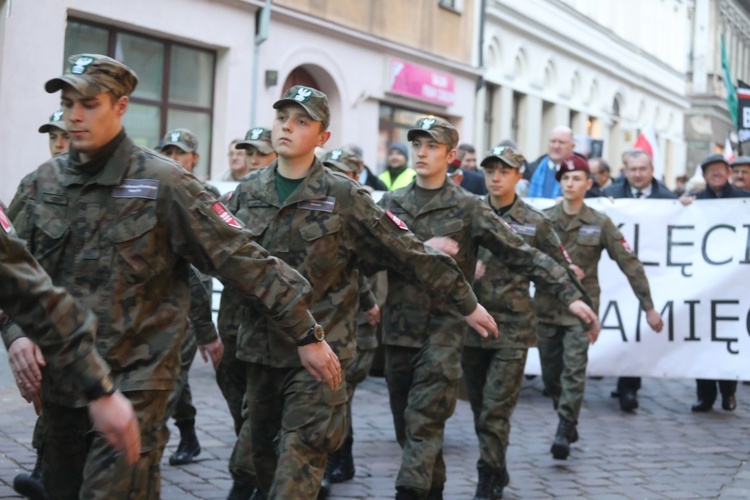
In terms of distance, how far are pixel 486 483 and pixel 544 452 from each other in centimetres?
180

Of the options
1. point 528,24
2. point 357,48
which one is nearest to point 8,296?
point 357,48

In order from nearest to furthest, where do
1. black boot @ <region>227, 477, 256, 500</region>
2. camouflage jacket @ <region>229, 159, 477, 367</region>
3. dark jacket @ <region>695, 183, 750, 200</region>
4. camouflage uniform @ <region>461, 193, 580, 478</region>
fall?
camouflage jacket @ <region>229, 159, 477, 367</region> < black boot @ <region>227, 477, 256, 500</region> < camouflage uniform @ <region>461, 193, 580, 478</region> < dark jacket @ <region>695, 183, 750, 200</region>

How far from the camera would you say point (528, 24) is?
28.8 m

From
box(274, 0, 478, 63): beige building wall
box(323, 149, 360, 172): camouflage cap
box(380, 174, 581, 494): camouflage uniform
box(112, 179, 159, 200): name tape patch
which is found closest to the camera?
box(112, 179, 159, 200): name tape patch

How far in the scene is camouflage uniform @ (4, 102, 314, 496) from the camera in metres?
4.59

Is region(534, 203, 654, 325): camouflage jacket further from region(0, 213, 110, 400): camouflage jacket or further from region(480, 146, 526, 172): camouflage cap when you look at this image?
region(0, 213, 110, 400): camouflage jacket

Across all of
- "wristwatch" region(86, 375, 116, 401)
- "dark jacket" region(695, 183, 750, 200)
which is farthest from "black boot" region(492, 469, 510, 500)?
"dark jacket" region(695, 183, 750, 200)

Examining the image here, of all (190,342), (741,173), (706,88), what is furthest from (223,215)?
(706,88)

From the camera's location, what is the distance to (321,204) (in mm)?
5824

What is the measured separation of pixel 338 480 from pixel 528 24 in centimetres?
2235

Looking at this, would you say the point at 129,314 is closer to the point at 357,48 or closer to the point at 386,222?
the point at 386,222

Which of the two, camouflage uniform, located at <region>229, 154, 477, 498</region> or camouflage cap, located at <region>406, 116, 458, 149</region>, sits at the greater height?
camouflage cap, located at <region>406, 116, 458, 149</region>

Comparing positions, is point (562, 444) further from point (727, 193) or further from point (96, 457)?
point (96, 457)

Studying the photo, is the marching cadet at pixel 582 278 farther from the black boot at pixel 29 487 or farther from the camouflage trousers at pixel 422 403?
the black boot at pixel 29 487
